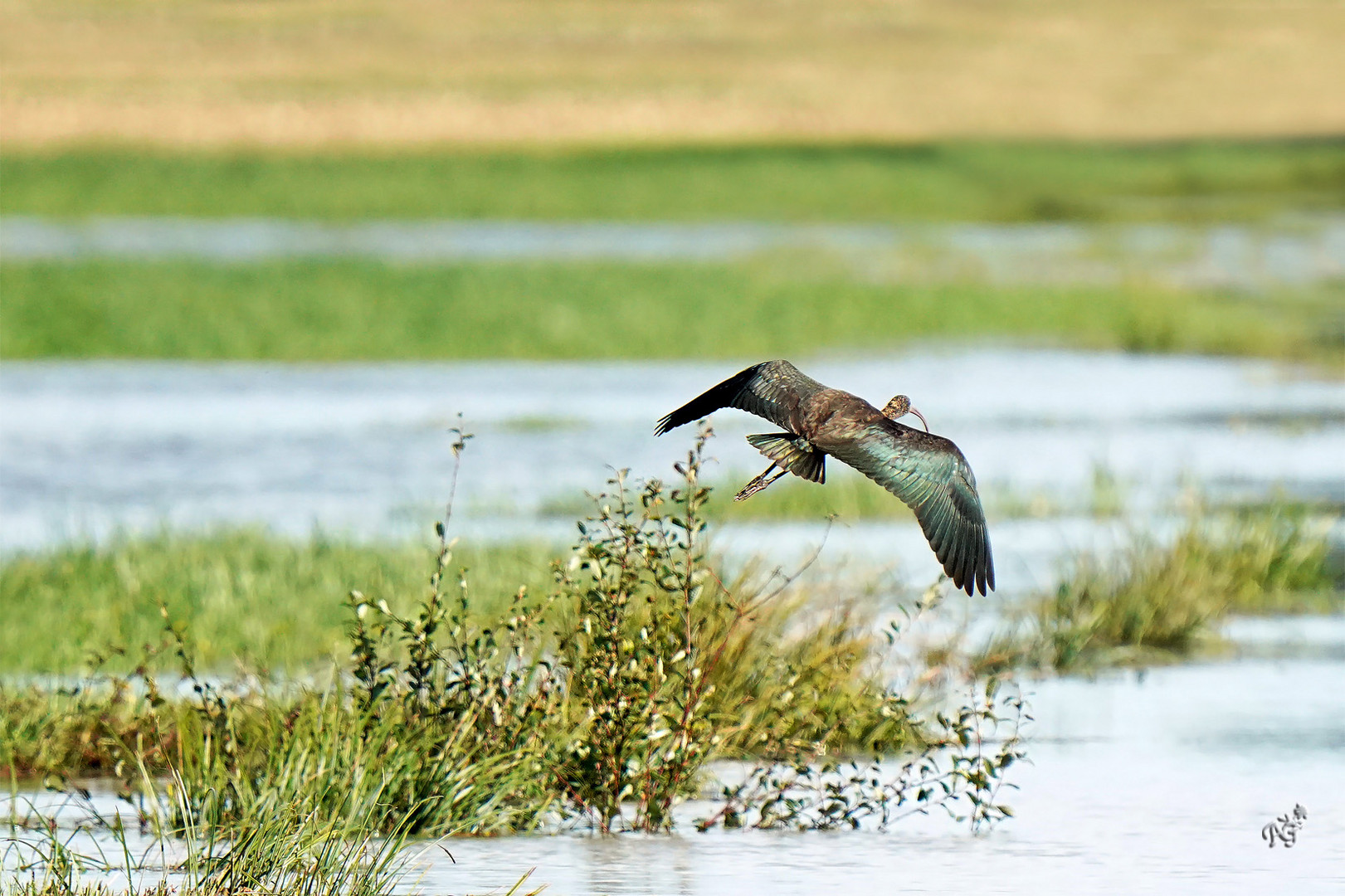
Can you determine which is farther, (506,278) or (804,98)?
(804,98)

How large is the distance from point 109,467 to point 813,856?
11342 mm

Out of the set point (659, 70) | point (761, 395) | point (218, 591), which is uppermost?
point (659, 70)

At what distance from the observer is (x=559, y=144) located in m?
86.6

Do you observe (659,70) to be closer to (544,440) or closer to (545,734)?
(544,440)

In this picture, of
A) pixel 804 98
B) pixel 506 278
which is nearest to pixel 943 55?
pixel 804 98

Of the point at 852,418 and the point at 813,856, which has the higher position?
the point at 852,418

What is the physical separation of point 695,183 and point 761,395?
57.4 m

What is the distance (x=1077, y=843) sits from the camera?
8.20m

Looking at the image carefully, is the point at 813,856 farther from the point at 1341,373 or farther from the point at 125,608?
the point at 1341,373

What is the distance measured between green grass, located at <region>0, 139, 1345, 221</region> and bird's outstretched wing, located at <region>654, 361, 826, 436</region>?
48965 mm

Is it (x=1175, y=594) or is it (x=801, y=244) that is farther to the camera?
(x=801, y=244)

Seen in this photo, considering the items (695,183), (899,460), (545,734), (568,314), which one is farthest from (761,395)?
(695,183)

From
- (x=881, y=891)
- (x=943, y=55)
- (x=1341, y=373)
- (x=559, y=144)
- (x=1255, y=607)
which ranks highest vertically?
(x=943, y=55)

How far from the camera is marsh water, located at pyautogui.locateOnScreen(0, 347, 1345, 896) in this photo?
7.95m
